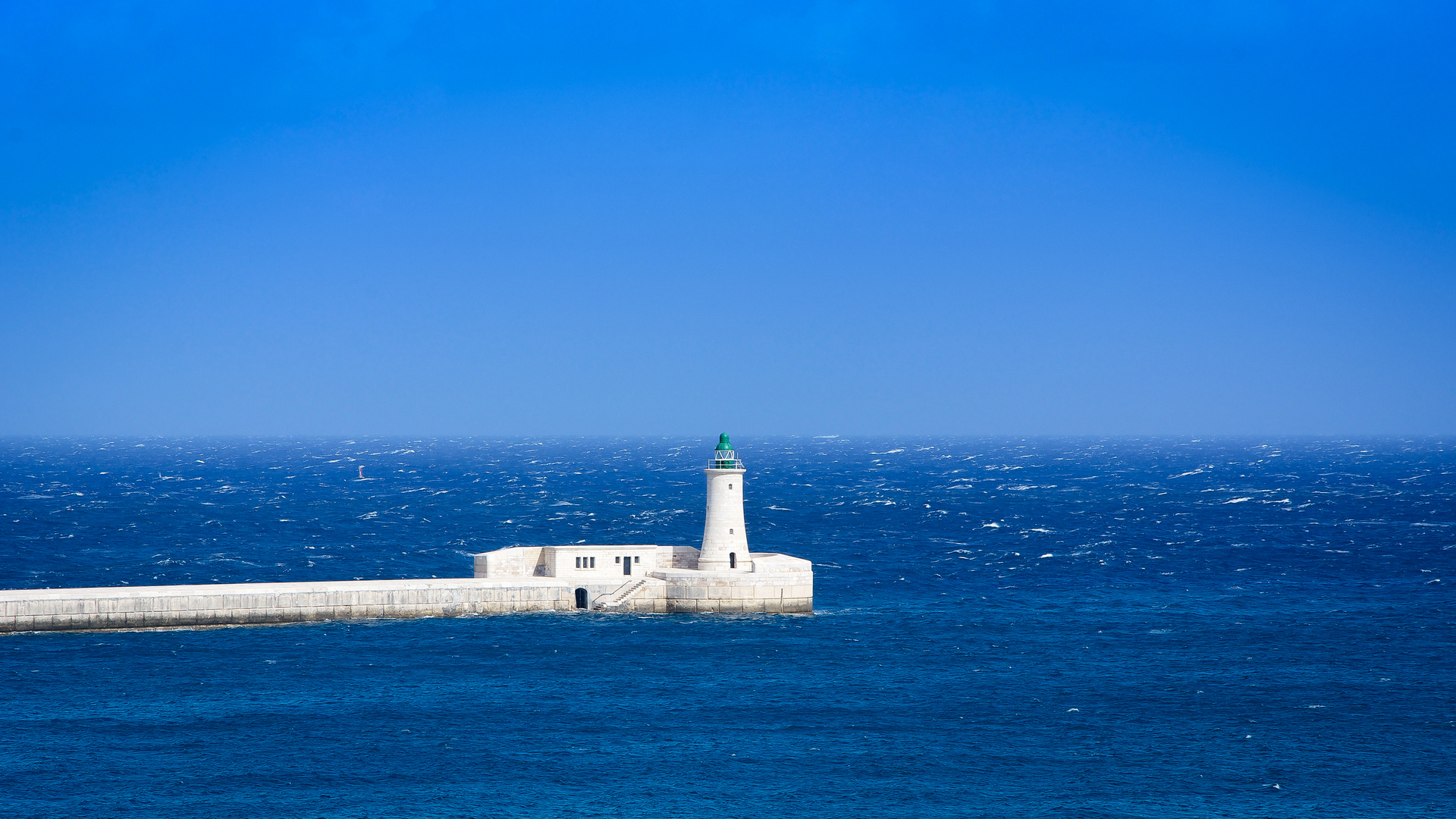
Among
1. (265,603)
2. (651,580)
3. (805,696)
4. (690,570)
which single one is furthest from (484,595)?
(805,696)

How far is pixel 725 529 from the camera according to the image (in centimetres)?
6581

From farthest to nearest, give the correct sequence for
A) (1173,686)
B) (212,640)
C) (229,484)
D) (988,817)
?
(229,484)
(212,640)
(1173,686)
(988,817)

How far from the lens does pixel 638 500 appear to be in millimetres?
142500

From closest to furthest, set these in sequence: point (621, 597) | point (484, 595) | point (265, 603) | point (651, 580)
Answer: point (265, 603) → point (484, 595) → point (621, 597) → point (651, 580)

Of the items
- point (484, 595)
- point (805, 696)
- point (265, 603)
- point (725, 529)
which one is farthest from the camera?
point (725, 529)

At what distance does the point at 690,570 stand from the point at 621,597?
159 inches

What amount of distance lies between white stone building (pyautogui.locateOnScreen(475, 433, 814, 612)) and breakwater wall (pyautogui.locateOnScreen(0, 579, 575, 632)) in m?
1.77

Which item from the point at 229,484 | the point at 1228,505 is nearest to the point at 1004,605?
the point at 1228,505

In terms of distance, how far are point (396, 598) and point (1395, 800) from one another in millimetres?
42432

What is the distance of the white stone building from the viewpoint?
6412 centimetres

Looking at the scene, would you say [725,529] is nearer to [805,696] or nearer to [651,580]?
[651,580]

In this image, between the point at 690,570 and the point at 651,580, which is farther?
the point at 690,570

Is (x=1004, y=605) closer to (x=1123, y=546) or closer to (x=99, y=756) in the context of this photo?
(x=1123, y=546)

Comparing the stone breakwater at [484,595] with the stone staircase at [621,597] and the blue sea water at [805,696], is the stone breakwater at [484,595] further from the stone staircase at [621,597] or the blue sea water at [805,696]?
the blue sea water at [805,696]
